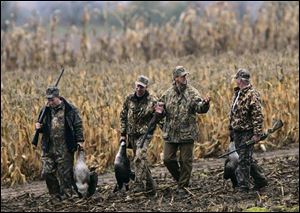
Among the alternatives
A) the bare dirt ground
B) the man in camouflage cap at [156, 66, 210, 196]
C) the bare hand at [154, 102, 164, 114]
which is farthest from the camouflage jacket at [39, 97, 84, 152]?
the man in camouflage cap at [156, 66, 210, 196]

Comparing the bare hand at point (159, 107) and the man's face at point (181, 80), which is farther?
the man's face at point (181, 80)

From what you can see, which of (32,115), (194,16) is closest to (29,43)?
(194,16)

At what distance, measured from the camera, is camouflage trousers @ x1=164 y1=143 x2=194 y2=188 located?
532 inches

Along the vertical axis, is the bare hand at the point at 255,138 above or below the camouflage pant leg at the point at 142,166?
above

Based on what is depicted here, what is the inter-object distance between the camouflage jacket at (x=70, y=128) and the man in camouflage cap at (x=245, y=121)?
2.38 metres

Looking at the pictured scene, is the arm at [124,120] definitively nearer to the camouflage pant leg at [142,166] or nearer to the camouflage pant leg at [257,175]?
the camouflage pant leg at [142,166]

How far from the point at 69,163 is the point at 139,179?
112cm

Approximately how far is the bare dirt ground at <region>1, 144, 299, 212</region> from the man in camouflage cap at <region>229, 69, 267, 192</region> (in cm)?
34

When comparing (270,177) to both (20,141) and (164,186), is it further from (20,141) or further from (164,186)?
(20,141)

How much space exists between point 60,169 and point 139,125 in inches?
55.5

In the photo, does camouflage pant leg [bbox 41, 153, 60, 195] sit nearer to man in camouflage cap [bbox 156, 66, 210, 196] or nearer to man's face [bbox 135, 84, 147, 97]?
man's face [bbox 135, 84, 147, 97]

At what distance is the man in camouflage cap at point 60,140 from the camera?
13.2 m

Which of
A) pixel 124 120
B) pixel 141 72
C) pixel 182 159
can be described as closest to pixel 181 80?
pixel 124 120

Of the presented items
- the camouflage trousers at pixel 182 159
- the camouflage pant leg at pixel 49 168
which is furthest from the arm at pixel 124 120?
the camouflage pant leg at pixel 49 168
